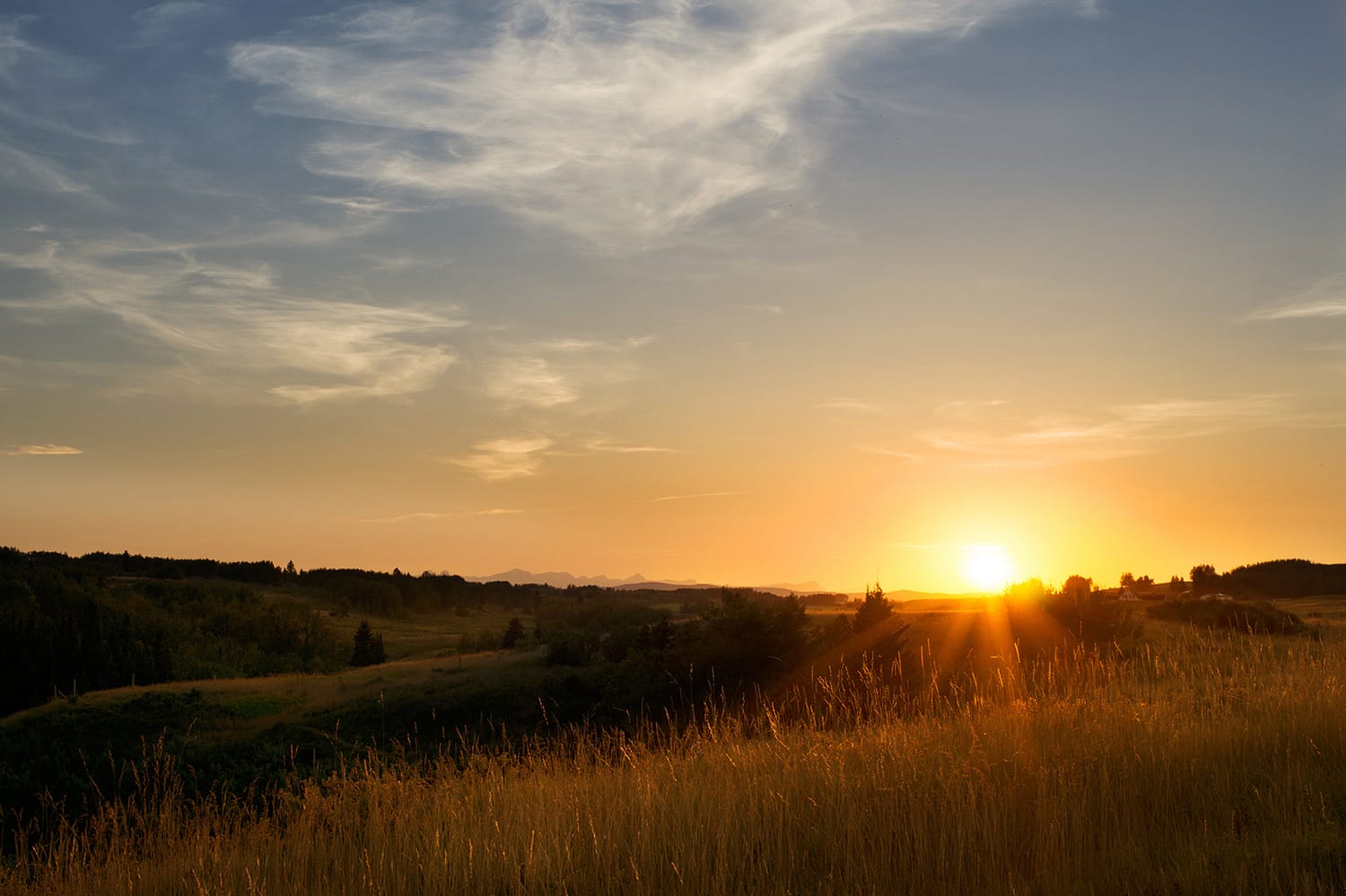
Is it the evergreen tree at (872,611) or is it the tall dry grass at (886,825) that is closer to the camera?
the tall dry grass at (886,825)

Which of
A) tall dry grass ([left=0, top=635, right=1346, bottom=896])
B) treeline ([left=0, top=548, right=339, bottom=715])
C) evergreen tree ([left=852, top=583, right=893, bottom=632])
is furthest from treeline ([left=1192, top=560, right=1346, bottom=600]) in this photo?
treeline ([left=0, top=548, right=339, bottom=715])

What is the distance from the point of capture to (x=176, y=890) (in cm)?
636

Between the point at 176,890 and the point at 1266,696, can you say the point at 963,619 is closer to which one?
the point at 1266,696

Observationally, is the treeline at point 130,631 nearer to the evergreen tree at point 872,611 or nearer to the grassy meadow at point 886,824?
the evergreen tree at point 872,611

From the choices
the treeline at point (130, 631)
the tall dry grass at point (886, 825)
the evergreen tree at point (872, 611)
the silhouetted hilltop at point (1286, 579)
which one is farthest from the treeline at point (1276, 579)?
the treeline at point (130, 631)

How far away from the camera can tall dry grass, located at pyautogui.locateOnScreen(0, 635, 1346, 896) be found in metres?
5.40

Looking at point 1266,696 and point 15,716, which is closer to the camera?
point 1266,696

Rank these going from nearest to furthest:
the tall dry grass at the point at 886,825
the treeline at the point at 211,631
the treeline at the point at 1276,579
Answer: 1. the tall dry grass at the point at 886,825
2. the treeline at the point at 211,631
3. the treeline at the point at 1276,579

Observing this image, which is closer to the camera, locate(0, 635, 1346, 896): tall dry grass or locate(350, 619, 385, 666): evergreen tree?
locate(0, 635, 1346, 896): tall dry grass

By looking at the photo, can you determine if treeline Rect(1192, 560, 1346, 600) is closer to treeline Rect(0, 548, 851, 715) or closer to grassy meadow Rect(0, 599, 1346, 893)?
treeline Rect(0, 548, 851, 715)

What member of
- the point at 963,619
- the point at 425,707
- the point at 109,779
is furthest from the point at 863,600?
the point at 109,779

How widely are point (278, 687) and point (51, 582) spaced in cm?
4847

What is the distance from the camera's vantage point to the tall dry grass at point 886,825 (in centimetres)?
540

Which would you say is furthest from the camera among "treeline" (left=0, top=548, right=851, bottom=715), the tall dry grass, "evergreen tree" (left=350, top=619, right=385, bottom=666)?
"evergreen tree" (left=350, top=619, right=385, bottom=666)
